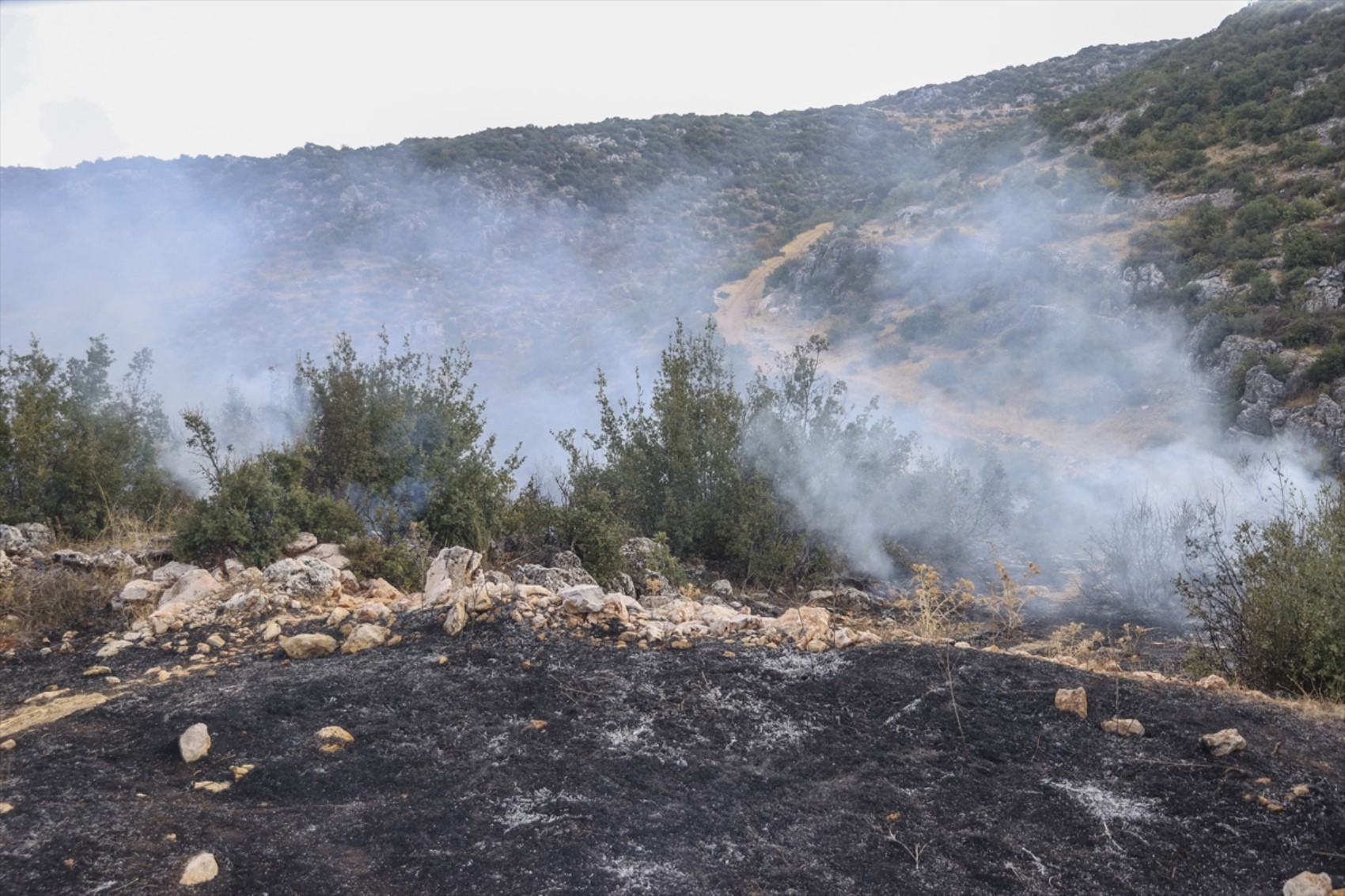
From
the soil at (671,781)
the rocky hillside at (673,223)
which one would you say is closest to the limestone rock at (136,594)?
the soil at (671,781)

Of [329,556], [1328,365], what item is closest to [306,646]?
[329,556]

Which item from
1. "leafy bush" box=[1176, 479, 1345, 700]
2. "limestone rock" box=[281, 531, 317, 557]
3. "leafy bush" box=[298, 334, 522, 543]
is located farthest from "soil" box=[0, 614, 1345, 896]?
"leafy bush" box=[298, 334, 522, 543]

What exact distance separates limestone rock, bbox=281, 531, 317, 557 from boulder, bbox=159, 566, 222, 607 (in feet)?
3.00

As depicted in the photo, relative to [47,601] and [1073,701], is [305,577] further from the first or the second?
[1073,701]

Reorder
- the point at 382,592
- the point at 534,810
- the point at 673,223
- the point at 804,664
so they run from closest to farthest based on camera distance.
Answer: the point at 534,810
the point at 804,664
the point at 382,592
the point at 673,223

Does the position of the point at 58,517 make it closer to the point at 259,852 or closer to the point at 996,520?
the point at 259,852

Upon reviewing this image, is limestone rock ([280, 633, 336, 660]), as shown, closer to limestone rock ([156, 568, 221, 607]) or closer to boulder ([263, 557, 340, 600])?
boulder ([263, 557, 340, 600])

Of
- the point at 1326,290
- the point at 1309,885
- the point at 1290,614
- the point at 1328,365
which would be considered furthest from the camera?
the point at 1326,290

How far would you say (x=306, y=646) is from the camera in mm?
4688

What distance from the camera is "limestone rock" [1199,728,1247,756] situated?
332 cm

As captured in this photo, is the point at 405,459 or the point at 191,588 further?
the point at 405,459

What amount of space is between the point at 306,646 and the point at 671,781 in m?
2.51

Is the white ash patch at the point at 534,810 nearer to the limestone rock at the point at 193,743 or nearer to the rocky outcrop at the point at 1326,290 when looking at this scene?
the limestone rock at the point at 193,743

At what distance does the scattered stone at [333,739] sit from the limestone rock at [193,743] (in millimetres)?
441
